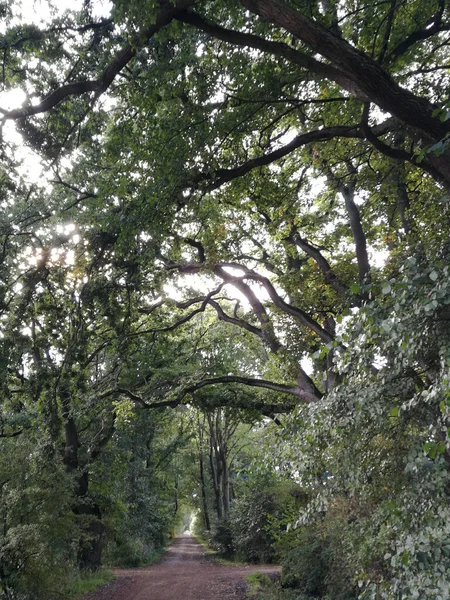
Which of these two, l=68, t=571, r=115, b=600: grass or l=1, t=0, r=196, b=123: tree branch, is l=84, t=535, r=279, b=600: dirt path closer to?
l=68, t=571, r=115, b=600: grass

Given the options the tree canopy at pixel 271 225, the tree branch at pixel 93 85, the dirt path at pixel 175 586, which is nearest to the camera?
the tree canopy at pixel 271 225

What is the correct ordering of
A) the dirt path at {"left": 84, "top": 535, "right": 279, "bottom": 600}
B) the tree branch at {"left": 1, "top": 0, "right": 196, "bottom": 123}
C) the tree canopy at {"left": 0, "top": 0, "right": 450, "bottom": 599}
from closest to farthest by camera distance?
the tree canopy at {"left": 0, "top": 0, "right": 450, "bottom": 599}
the tree branch at {"left": 1, "top": 0, "right": 196, "bottom": 123}
the dirt path at {"left": 84, "top": 535, "right": 279, "bottom": 600}

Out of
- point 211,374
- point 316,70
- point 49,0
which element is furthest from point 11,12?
point 211,374

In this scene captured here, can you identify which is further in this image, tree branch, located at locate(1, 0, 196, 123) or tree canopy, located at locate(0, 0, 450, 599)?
tree branch, located at locate(1, 0, 196, 123)

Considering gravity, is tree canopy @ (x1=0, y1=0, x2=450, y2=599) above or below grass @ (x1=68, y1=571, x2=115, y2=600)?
above

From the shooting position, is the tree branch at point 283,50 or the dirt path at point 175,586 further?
the dirt path at point 175,586

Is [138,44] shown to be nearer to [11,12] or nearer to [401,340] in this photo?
[11,12]

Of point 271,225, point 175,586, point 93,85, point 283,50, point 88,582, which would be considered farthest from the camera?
point 175,586

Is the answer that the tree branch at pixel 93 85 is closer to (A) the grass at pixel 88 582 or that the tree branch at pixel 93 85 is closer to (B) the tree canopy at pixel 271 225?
(B) the tree canopy at pixel 271 225

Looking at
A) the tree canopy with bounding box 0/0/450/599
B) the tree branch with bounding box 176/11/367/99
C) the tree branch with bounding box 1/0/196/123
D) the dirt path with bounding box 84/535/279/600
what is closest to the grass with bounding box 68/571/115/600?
the dirt path with bounding box 84/535/279/600

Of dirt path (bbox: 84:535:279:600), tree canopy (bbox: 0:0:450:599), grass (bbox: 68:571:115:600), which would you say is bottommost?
dirt path (bbox: 84:535:279:600)

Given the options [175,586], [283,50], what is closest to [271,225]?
A: [283,50]

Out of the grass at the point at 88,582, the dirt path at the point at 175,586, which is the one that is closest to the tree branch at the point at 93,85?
the grass at the point at 88,582

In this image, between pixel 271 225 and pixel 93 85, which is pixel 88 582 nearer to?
pixel 271 225
